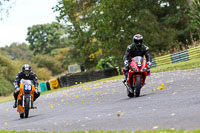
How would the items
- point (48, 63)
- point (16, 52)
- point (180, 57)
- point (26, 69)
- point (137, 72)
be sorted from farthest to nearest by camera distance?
point (16, 52) < point (48, 63) < point (180, 57) < point (26, 69) < point (137, 72)

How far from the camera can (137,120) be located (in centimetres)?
842

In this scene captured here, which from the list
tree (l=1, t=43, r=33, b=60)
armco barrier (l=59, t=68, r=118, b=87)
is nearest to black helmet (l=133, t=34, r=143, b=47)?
armco barrier (l=59, t=68, r=118, b=87)

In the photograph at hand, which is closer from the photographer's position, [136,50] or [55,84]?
[136,50]

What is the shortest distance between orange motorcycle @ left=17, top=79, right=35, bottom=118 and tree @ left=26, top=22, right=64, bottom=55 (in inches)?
3820

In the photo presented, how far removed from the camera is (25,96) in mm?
13719

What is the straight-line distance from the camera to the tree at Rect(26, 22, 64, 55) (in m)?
111

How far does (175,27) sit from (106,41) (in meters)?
9.18

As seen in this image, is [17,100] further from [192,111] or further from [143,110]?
[192,111]

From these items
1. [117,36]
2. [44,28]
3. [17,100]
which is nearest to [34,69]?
[44,28]

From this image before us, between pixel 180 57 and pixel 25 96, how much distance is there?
87.6 feet

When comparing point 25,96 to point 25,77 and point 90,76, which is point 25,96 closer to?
point 25,77

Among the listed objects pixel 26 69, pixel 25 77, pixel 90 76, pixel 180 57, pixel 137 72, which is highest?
pixel 180 57

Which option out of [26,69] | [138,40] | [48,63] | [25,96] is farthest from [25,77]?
[48,63]

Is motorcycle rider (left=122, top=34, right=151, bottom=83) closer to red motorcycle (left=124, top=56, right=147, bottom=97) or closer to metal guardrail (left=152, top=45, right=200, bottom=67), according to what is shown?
red motorcycle (left=124, top=56, right=147, bottom=97)
